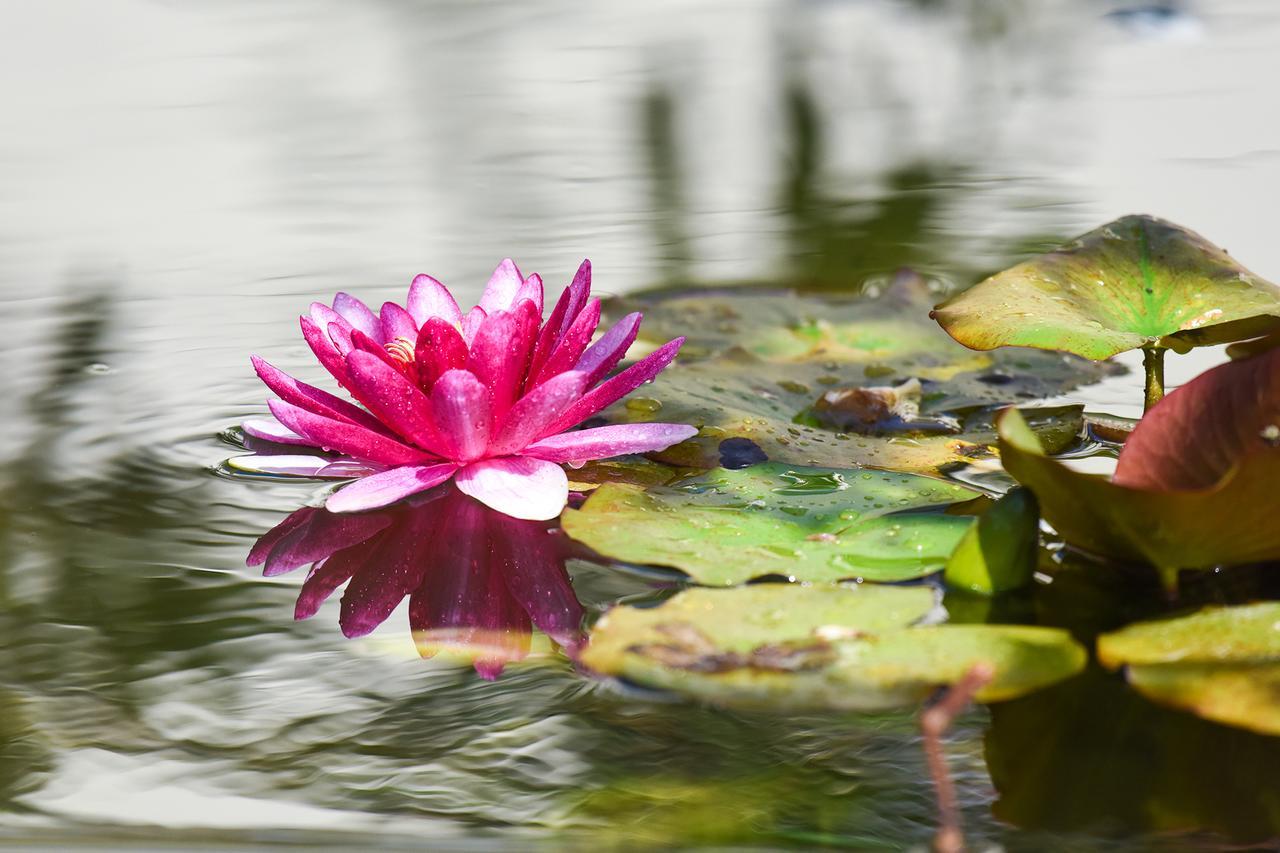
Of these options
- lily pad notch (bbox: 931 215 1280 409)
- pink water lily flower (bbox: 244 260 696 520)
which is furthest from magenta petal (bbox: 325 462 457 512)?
lily pad notch (bbox: 931 215 1280 409)

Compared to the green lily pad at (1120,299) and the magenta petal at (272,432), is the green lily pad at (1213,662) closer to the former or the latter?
the green lily pad at (1120,299)

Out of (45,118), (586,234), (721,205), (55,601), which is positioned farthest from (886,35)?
(55,601)

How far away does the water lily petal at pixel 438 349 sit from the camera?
4.08 feet

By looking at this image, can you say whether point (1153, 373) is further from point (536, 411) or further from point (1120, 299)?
point (536, 411)

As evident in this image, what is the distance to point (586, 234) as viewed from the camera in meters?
2.26

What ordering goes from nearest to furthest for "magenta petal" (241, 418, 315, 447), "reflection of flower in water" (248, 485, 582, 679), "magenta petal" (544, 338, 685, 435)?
"reflection of flower in water" (248, 485, 582, 679), "magenta petal" (544, 338, 685, 435), "magenta petal" (241, 418, 315, 447)

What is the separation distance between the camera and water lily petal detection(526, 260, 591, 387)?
1.28 meters

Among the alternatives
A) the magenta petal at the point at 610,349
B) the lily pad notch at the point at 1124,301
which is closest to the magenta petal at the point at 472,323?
the magenta petal at the point at 610,349

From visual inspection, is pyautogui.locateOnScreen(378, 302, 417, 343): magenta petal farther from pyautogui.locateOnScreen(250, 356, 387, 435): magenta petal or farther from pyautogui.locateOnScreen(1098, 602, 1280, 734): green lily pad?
pyautogui.locateOnScreen(1098, 602, 1280, 734): green lily pad

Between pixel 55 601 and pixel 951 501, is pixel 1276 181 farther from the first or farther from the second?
pixel 55 601

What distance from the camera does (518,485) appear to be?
1.23 metres

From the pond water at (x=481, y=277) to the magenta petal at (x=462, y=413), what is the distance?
8 centimetres

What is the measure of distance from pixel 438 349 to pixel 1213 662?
710mm

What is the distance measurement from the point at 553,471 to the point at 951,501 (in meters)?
0.36
